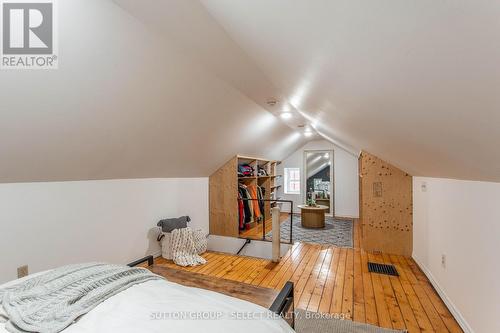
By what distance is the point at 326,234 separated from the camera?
15.9 feet

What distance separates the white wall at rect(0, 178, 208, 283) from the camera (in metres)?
2.09

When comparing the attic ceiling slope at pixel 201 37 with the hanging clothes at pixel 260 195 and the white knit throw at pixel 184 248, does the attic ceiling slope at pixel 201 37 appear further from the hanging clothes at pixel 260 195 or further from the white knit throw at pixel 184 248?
the hanging clothes at pixel 260 195

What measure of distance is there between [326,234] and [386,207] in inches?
59.5

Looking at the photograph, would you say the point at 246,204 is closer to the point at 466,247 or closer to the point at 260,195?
the point at 260,195

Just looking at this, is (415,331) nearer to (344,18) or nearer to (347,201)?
(344,18)

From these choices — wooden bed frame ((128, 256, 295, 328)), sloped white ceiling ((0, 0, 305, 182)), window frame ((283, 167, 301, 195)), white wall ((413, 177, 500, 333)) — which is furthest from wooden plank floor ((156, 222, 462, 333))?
window frame ((283, 167, 301, 195))

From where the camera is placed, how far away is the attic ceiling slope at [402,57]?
Result: 0.57 m

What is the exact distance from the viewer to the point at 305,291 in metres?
2.54

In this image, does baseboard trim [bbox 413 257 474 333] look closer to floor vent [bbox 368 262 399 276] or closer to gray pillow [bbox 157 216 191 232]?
floor vent [bbox 368 262 399 276]

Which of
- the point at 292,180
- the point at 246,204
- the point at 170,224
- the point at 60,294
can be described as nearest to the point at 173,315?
the point at 60,294

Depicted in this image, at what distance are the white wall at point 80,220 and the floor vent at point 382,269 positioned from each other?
10.0ft

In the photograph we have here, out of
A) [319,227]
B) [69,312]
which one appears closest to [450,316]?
[69,312]

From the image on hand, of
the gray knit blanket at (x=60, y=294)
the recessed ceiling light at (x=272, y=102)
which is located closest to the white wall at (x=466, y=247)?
the recessed ceiling light at (x=272, y=102)

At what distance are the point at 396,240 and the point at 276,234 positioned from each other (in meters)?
1.91
